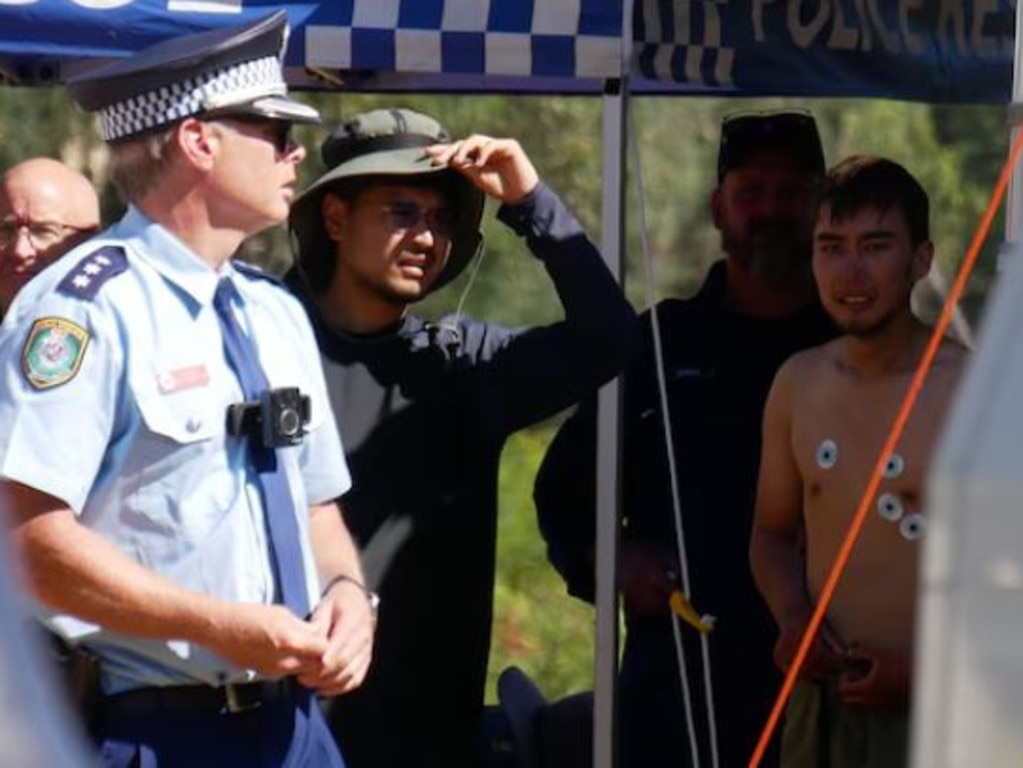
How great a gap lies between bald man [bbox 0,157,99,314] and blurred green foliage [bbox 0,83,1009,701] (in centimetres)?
421

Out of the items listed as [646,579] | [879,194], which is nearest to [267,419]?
[879,194]

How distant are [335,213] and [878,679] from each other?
129cm

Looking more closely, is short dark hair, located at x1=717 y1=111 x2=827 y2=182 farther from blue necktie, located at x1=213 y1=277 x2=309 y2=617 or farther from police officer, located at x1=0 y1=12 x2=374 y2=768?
blue necktie, located at x1=213 y1=277 x2=309 y2=617

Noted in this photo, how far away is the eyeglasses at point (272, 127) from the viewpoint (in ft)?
12.7

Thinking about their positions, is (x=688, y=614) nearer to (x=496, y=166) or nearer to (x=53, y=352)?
Answer: (x=496, y=166)

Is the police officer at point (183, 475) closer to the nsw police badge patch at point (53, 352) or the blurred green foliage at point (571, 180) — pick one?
the nsw police badge patch at point (53, 352)

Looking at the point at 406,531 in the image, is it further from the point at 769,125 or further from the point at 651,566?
the point at 769,125

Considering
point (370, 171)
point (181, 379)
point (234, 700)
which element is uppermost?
point (370, 171)

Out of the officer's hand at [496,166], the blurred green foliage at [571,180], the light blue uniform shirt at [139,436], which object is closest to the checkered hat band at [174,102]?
the light blue uniform shirt at [139,436]

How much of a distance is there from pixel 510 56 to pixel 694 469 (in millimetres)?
922

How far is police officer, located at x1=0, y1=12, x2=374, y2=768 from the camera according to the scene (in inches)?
137

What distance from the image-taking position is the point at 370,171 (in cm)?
459

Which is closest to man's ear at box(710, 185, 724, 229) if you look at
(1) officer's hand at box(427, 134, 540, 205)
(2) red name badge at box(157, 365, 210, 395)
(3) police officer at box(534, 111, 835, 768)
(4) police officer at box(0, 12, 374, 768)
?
(3) police officer at box(534, 111, 835, 768)

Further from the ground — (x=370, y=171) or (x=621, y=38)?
(x=621, y=38)
